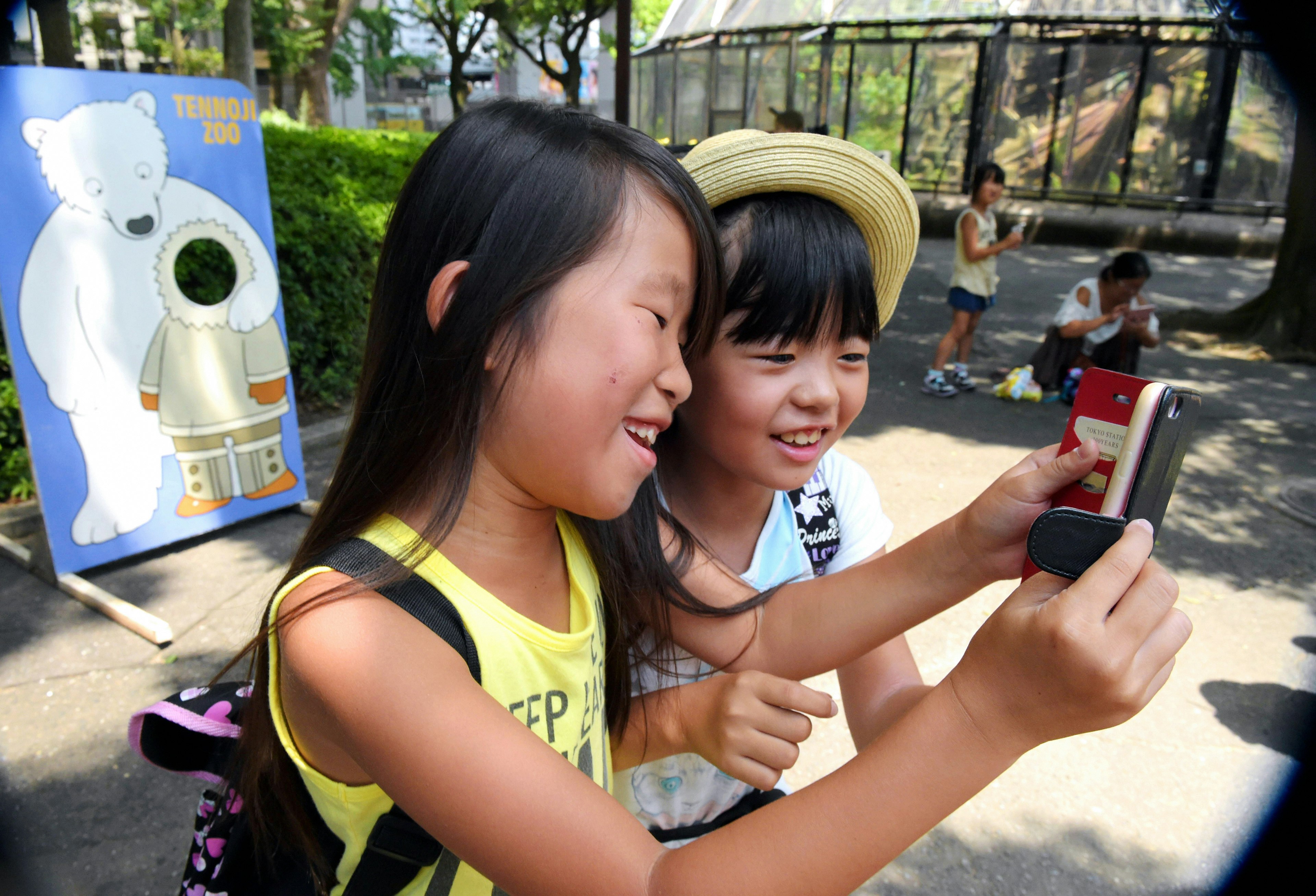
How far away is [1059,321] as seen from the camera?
6.71 metres

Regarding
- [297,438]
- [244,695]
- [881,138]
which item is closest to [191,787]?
[244,695]

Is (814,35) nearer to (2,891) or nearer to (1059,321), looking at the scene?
(1059,321)

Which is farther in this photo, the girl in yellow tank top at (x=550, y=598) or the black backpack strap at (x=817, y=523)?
the black backpack strap at (x=817, y=523)

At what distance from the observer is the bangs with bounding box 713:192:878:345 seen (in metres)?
1.33

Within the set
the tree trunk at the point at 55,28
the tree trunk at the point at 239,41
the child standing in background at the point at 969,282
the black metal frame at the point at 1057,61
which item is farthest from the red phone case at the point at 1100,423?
the black metal frame at the point at 1057,61

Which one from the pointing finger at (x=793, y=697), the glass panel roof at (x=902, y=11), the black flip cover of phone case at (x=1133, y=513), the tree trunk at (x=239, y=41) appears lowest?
the pointing finger at (x=793, y=697)

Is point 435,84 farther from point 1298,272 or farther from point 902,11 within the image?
point 1298,272

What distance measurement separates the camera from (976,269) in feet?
23.1

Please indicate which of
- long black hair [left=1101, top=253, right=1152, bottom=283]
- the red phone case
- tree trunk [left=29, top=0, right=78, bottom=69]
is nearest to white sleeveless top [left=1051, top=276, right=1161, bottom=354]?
long black hair [left=1101, top=253, right=1152, bottom=283]

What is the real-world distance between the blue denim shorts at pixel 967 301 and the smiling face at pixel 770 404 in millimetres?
6067

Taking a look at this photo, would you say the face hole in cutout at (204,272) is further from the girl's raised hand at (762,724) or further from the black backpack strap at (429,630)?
the girl's raised hand at (762,724)

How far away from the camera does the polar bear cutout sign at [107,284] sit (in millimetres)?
3289

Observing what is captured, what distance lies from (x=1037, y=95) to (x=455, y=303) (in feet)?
48.4

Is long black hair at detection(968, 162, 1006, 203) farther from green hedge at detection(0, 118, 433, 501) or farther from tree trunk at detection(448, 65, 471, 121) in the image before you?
tree trunk at detection(448, 65, 471, 121)
